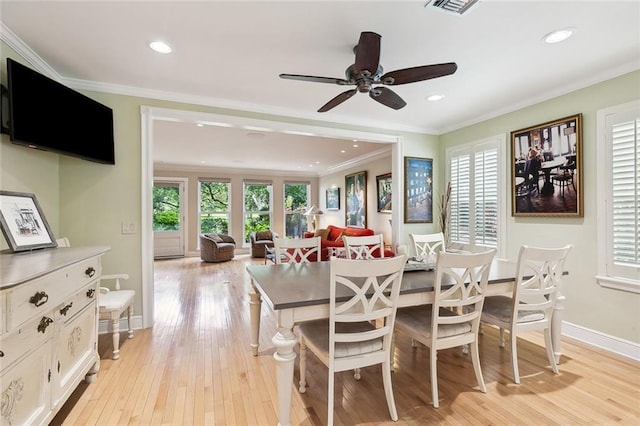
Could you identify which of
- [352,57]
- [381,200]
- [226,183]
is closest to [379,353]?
[352,57]

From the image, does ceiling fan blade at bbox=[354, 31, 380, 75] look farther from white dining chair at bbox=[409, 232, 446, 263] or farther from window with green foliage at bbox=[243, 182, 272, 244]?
window with green foliage at bbox=[243, 182, 272, 244]

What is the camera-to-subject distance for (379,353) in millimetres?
1818

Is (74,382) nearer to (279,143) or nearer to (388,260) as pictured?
(388,260)

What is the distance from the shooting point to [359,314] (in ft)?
5.61

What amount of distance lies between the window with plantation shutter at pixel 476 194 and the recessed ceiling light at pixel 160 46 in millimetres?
3733

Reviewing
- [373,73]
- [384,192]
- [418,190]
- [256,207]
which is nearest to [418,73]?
[373,73]

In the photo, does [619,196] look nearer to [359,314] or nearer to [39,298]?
[359,314]

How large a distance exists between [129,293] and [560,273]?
370 centimetres

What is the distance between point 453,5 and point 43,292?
2726mm

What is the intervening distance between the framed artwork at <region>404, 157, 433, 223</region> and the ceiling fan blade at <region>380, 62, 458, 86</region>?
246cm

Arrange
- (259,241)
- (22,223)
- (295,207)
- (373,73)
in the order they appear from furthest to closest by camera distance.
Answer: (295,207), (259,241), (373,73), (22,223)

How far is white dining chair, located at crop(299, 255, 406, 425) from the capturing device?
5.38ft

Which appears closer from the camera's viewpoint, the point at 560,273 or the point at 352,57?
the point at 560,273

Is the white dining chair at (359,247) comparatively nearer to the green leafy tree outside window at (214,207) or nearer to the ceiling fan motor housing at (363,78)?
the ceiling fan motor housing at (363,78)
